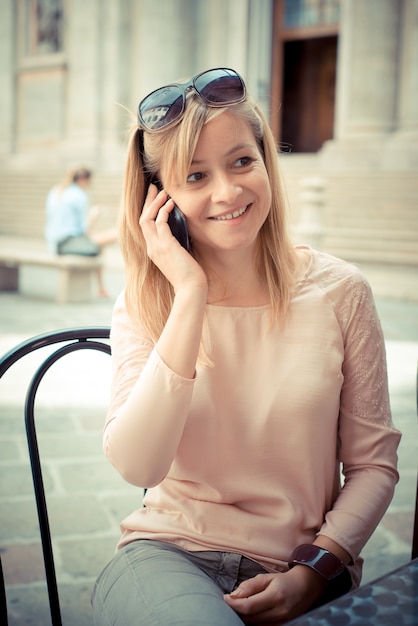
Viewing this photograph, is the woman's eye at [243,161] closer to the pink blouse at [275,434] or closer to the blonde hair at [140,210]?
the blonde hair at [140,210]

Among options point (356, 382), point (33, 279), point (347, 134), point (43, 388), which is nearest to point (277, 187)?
point (356, 382)

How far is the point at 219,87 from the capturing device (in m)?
1.34

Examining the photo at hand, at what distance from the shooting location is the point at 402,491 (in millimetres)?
3154

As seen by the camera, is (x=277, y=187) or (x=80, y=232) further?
(x=80, y=232)

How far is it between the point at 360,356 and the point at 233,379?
0.25 m

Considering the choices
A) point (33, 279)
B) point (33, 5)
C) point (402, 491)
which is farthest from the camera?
point (33, 5)

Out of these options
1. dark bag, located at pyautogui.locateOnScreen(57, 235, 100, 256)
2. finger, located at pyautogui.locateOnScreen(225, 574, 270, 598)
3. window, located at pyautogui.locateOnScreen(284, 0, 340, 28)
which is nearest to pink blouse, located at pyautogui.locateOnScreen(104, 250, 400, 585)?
finger, located at pyautogui.locateOnScreen(225, 574, 270, 598)

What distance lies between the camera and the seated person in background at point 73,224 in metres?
8.52

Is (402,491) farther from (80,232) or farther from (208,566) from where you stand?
(80,232)

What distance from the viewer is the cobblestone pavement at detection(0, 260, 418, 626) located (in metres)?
2.37

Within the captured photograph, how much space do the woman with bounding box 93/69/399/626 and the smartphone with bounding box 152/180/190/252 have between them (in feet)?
0.05

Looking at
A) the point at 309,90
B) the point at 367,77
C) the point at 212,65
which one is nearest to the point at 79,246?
the point at 367,77

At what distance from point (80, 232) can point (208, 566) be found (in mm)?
7941

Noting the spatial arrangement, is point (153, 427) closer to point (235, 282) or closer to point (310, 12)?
point (235, 282)
